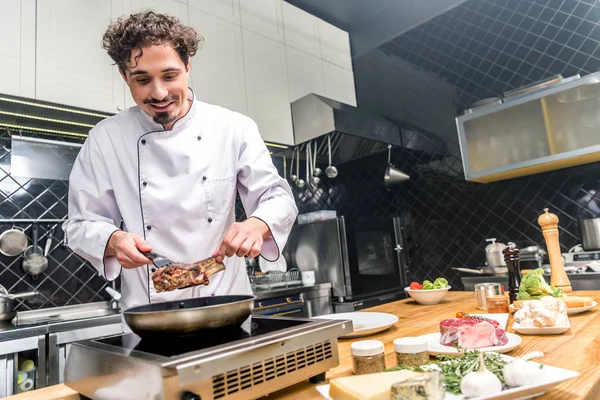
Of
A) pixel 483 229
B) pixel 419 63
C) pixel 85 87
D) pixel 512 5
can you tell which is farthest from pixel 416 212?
pixel 85 87

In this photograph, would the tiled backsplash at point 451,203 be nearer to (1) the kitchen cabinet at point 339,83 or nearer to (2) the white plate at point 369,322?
(1) the kitchen cabinet at point 339,83

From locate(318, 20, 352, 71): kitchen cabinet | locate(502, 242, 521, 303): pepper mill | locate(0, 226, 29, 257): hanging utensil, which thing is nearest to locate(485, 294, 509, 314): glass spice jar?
locate(502, 242, 521, 303): pepper mill

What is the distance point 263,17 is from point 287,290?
2.23m

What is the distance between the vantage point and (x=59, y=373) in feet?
6.69

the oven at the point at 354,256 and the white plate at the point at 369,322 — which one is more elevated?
the oven at the point at 354,256

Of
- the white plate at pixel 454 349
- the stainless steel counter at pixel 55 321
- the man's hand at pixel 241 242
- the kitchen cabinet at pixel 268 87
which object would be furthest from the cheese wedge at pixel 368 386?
the kitchen cabinet at pixel 268 87

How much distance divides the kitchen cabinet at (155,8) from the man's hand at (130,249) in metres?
1.78

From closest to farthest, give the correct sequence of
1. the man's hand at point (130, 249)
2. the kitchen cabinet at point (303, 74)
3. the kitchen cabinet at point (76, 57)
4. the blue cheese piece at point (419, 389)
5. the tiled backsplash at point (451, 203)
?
1. the blue cheese piece at point (419, 389)
2. the man's hand at point (130, 249)
3. the kitchen cabinet at point (76, 57)
4. the tiled backsplash at point (451, 203)
5. the kitchen cabinet at point (303, 74)

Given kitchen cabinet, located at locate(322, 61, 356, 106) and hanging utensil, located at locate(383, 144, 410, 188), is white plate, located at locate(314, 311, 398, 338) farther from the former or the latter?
kitchen cabinet, located at locate(322, 61, 356, 106)

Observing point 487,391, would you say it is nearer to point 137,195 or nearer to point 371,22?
point 137,195

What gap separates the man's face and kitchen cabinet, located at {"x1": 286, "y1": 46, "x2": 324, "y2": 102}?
2406 millimetres

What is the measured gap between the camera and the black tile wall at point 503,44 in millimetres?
3186

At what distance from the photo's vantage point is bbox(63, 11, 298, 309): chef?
120 centimetres

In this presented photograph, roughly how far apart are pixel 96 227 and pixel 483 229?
10.6 feet
